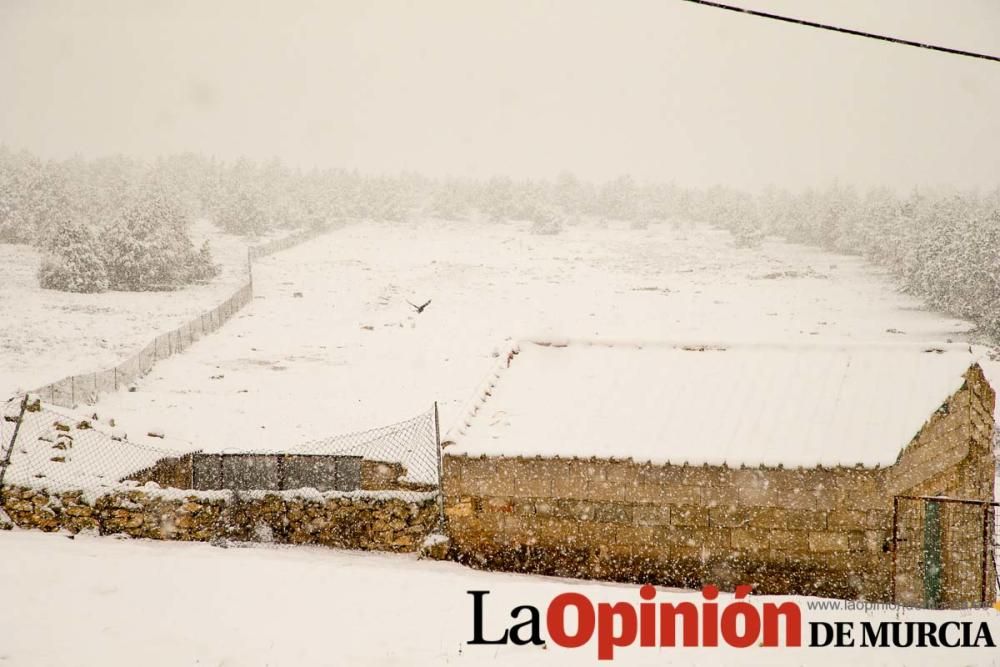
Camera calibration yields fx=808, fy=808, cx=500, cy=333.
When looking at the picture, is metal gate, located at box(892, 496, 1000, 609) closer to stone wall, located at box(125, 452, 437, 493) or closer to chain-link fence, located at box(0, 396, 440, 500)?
chain-link fence, located at box(0, 396, 440, 500)

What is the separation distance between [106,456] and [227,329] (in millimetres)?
26832

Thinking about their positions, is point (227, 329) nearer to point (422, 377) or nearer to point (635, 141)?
point (422, 377)

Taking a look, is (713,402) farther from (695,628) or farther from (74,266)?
(74,266)

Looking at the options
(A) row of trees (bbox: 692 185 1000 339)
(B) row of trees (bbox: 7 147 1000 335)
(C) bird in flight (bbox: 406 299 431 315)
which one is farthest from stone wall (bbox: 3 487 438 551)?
(A) row of trees (bbox: 692 185 1000 339)

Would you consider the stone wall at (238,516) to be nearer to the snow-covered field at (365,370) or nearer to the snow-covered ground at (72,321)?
the snow-covered field at (365,370)

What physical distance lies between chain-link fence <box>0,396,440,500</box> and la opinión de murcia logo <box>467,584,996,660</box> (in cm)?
429

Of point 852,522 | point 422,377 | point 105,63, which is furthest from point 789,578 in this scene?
point 105,63

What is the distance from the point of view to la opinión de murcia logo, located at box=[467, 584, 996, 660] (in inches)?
389

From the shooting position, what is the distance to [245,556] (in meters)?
12.9

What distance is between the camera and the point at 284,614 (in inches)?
409

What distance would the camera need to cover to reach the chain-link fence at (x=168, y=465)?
14.8 metres

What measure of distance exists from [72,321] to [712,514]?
40.3 metres

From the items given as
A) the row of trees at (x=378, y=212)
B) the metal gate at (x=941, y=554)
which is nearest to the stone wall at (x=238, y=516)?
the metal gate at (x=941, y=554)

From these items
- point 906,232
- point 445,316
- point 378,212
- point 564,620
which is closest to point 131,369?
point 445,316
